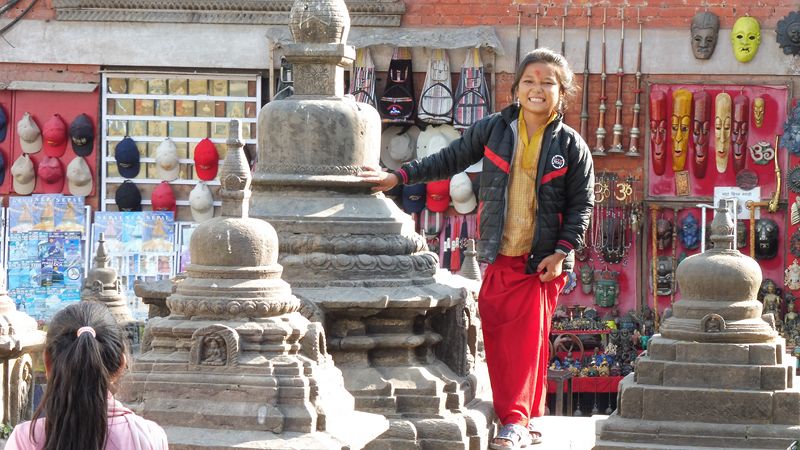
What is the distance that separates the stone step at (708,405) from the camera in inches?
350

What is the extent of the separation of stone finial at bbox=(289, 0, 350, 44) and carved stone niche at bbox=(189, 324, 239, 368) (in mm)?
2038

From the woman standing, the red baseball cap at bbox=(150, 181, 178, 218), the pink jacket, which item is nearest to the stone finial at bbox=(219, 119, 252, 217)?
the woman standing

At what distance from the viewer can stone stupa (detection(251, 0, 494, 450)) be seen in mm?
7191

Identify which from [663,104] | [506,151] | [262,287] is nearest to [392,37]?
[663,104]

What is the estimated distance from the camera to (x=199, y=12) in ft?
62.6

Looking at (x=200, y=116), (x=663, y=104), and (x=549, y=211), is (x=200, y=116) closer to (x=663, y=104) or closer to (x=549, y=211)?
(x=663, y=104)

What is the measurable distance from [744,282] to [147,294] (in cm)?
335

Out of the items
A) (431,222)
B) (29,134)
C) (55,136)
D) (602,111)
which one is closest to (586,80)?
(602,111)

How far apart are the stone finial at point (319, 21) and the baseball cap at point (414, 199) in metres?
11.0

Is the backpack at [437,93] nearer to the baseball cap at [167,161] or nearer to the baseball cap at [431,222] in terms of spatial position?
the baseball cap at [431,222]

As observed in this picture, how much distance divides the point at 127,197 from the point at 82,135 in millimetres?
854

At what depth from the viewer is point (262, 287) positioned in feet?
20.3

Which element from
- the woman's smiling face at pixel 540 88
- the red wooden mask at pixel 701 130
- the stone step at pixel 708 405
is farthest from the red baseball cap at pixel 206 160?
the woman's smiling face at pixel 540 88

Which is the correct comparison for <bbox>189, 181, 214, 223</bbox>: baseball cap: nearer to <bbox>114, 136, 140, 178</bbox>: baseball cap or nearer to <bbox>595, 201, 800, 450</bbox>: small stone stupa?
<bbox>114, 136, 140, 178</bbox>: baseball cap
